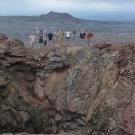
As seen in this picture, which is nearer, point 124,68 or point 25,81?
point 124,68

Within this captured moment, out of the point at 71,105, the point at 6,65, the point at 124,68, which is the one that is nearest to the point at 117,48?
the point at 124,68

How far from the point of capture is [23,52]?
3688 inches

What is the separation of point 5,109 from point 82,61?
15.2 m

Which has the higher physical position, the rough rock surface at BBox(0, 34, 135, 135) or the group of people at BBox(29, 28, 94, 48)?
the group of people at BBox(29, 28, 94, 48)

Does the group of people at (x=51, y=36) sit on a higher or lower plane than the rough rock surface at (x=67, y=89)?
higher

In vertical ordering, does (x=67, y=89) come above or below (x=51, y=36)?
below

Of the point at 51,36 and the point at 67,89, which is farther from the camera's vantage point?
the point at 51,36

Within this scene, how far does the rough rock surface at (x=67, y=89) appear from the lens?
87562 mm

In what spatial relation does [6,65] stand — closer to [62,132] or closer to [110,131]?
[62,132]

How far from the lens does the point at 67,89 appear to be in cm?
9162

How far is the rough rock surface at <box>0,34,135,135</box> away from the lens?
87.6m

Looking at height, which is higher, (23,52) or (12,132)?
(23,52)

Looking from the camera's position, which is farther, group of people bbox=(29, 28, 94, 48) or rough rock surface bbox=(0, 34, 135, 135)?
group of people bbox=(29, 28, 94, 48)

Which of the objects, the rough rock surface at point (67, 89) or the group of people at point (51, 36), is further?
the group of people at point (51, 36)
